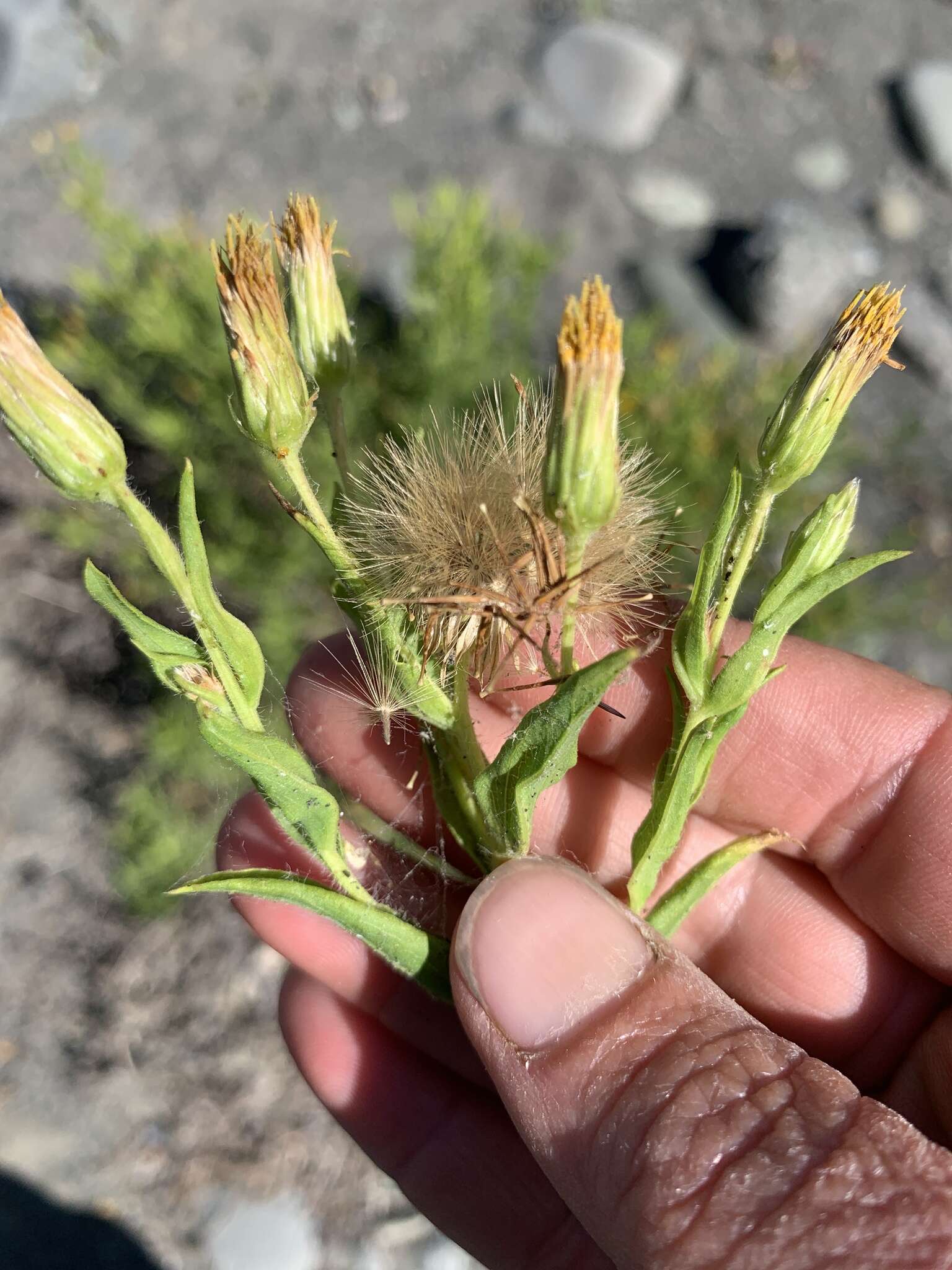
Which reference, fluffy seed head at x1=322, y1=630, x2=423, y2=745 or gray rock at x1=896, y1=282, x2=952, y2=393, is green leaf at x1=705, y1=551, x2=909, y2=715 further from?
gray rock at x1=896, y1=282, x2=952, y2=393

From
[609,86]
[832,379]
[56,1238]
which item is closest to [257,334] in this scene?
[832,379]

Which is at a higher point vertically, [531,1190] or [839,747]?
[839,747]

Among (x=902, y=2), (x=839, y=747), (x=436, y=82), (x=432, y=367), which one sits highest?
(x=902, y=2)

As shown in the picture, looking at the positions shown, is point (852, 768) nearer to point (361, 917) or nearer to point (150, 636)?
point (361, 917)

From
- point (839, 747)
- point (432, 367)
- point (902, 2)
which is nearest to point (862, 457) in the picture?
point (432, 367)

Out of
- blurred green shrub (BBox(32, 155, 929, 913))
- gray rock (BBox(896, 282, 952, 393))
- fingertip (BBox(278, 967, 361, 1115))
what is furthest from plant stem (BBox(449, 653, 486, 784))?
gray rock (BBox(896, 282, 952, 393))

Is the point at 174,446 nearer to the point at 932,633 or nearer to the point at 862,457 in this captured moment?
the point at 862,457
